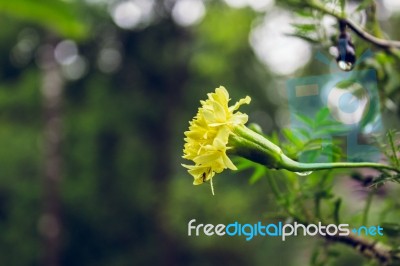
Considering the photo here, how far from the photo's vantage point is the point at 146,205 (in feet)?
23.6

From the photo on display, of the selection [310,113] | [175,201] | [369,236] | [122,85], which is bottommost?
[369,236]

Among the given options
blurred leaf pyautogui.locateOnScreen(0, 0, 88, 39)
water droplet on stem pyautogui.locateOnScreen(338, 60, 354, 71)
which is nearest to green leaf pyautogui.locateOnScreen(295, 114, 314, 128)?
water droplet on stem pyautogui.locateOnScreen(338, 60, 354, 71)

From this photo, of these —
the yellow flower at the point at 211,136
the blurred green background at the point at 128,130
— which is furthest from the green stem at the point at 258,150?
the blurred green background at the point at 128,130

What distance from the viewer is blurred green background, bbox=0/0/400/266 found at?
6512mm

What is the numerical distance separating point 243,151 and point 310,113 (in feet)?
0.63

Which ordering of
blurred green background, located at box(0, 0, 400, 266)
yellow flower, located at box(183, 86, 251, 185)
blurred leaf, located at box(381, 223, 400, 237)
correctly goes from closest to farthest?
yellow flower, located at box(183, 86, 251, 185)
blurred leaf, located at box(381, 223, 400, 237)
blurred green background, located at box(0, 0, 400, 266)

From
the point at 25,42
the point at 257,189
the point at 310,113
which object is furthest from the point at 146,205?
the point at 310,113

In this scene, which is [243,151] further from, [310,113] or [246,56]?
[246,56]

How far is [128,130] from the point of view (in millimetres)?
7457

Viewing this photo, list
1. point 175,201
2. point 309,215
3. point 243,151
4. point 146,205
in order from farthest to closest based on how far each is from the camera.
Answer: point 146,205 → point 175,201 → point 309,215 → point 243,151

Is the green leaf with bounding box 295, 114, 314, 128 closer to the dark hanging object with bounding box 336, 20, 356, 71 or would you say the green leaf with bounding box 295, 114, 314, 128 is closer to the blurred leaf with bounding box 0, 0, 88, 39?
the dark hanging object with bounding box 336, 20, 356, 71

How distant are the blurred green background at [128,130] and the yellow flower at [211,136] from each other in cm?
583

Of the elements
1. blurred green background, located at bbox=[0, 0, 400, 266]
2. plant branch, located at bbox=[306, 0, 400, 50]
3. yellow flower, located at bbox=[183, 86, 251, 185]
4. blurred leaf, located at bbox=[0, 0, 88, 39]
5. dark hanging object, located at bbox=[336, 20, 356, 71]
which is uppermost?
blurred green background, located at bbox=[0, 0, 400, 266]

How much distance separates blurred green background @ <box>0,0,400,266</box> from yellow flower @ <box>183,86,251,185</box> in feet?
19.1
